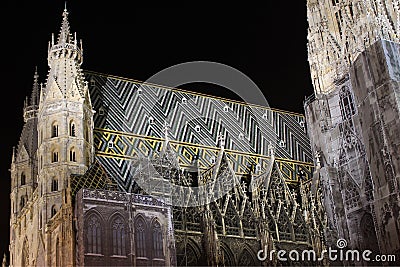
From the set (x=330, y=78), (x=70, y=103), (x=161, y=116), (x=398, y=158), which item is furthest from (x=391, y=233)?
(x=70, y=103)

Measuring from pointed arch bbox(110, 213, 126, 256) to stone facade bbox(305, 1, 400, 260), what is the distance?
40.2 ft

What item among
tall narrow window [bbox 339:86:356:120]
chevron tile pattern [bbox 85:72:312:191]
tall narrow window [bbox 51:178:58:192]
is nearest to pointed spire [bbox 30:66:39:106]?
chevron tile pattern [bbox 85:72:312:191]

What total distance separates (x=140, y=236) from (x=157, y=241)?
2.72ft

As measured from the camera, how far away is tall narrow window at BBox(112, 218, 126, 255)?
25578 millimetres

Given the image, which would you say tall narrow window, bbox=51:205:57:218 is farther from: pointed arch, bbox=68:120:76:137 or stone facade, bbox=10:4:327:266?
pointed arch, bbox=68:120:76:137

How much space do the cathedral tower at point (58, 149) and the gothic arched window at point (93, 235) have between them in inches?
40.6

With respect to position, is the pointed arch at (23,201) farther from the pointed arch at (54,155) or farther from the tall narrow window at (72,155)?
the tall narrow window at (72,155)

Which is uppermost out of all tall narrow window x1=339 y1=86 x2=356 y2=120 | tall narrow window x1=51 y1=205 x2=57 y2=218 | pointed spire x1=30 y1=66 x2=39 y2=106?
pointed spire x1=30 y1=66 x2=39 y2=106

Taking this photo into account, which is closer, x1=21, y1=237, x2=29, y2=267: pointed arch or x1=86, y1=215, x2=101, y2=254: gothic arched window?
x1=86, y1=215, x2=101, y2=254: gothic arched window

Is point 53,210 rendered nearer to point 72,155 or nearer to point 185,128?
point 72,155

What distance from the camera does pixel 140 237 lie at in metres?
26.4

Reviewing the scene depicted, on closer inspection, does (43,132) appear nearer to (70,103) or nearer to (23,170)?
(70,103)

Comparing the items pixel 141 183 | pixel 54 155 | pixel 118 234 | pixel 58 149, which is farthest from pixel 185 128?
pixel 118 234

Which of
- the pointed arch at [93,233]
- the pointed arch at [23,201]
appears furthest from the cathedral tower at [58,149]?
the pointed arch at [23,201]
